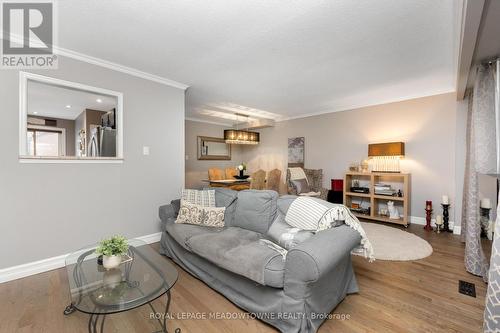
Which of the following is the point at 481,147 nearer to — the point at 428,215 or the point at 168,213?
the point at 428,215

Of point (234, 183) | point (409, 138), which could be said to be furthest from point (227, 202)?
point (409, 138)

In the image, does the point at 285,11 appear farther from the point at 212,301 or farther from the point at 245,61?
the point at 212,301

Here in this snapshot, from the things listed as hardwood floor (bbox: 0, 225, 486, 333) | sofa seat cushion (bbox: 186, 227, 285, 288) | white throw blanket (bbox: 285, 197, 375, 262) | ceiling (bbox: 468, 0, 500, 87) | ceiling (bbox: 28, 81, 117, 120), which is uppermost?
ceiling (bbox: 28, 81, 117, 120)

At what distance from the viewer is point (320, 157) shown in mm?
5555

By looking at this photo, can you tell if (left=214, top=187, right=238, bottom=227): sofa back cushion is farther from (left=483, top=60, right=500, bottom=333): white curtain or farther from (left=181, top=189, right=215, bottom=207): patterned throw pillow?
(left=483, top=60, right=500, bottom=333): white curtain

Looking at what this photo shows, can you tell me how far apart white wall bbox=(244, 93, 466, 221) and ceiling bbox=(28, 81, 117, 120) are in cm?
444

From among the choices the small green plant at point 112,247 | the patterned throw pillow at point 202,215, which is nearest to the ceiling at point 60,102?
the patterned throw pillow at point 202,215

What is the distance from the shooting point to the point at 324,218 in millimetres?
1920

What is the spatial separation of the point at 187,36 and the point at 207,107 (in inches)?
119

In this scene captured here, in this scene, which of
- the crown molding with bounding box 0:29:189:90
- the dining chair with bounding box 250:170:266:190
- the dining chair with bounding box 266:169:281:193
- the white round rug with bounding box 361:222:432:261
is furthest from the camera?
the dining chair with bounding box 266:169:281:193

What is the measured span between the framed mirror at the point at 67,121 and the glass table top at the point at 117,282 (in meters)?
1.46

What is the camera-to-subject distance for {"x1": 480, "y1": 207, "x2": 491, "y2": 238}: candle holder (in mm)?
2365

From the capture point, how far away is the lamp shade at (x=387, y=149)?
13.6ft

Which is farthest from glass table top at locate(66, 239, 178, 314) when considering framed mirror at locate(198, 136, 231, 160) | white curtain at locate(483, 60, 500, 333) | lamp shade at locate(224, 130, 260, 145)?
framed mirror at locate(198, 136, 231, 160)
